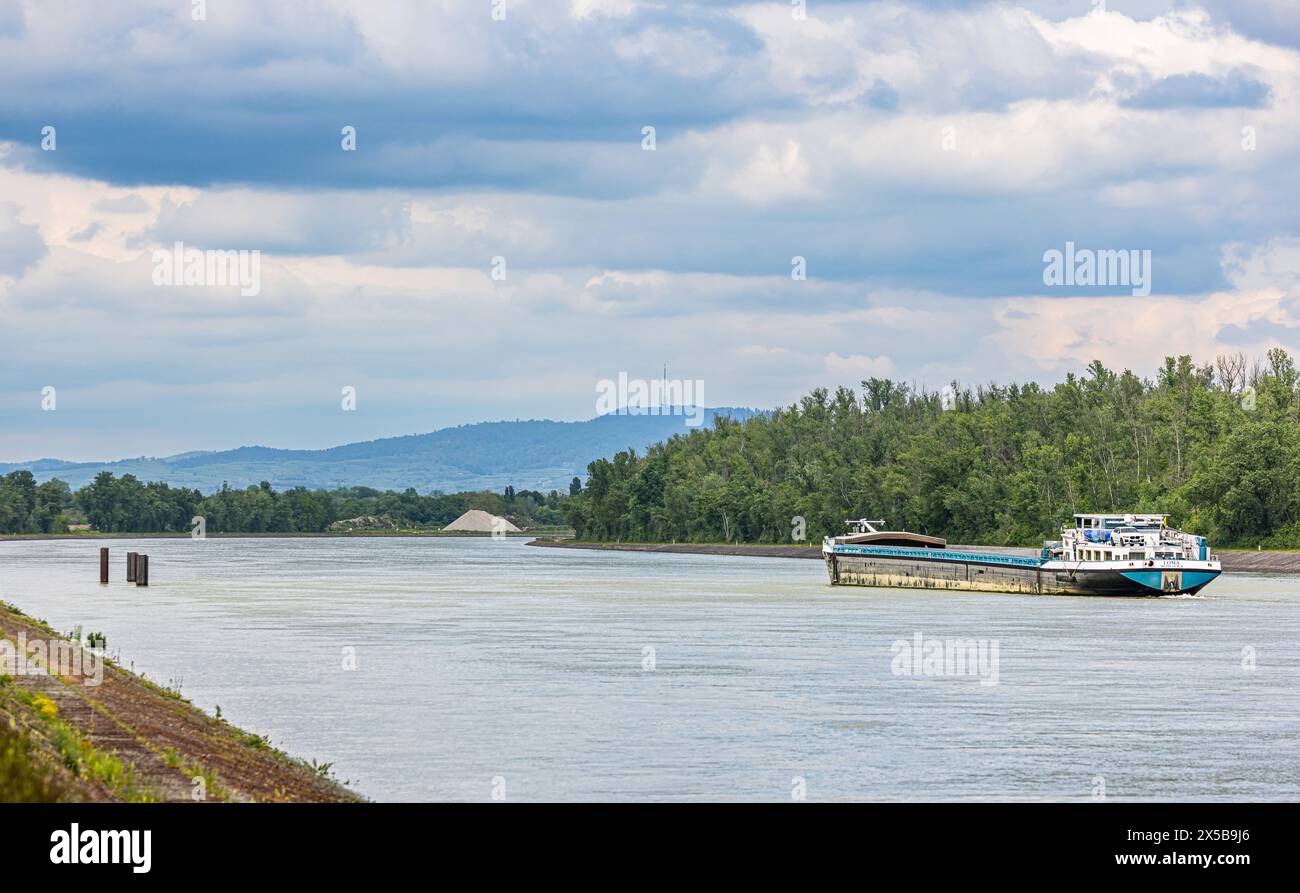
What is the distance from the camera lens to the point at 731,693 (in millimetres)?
43938

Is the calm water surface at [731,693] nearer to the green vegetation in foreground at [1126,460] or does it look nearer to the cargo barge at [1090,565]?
the cargo barge at [1090,565]

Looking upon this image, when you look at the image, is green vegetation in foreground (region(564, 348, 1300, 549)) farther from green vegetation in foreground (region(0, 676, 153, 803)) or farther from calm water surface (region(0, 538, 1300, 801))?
green vegetation in foreground (region(0, 676, 153, 803))

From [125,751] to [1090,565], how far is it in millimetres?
83705

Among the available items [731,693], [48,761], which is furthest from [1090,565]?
[48,761]

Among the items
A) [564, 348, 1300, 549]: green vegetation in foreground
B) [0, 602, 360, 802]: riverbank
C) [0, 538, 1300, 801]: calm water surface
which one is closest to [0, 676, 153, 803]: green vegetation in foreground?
[0, 602, 360, 802]: riverbank

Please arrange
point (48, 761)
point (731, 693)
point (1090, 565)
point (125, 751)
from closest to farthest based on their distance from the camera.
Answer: point (48, 761)
point (125, 751)
point (731, 693)
point (1090, 565)

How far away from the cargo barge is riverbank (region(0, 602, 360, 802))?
7353cm

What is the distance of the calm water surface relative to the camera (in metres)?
30.3
